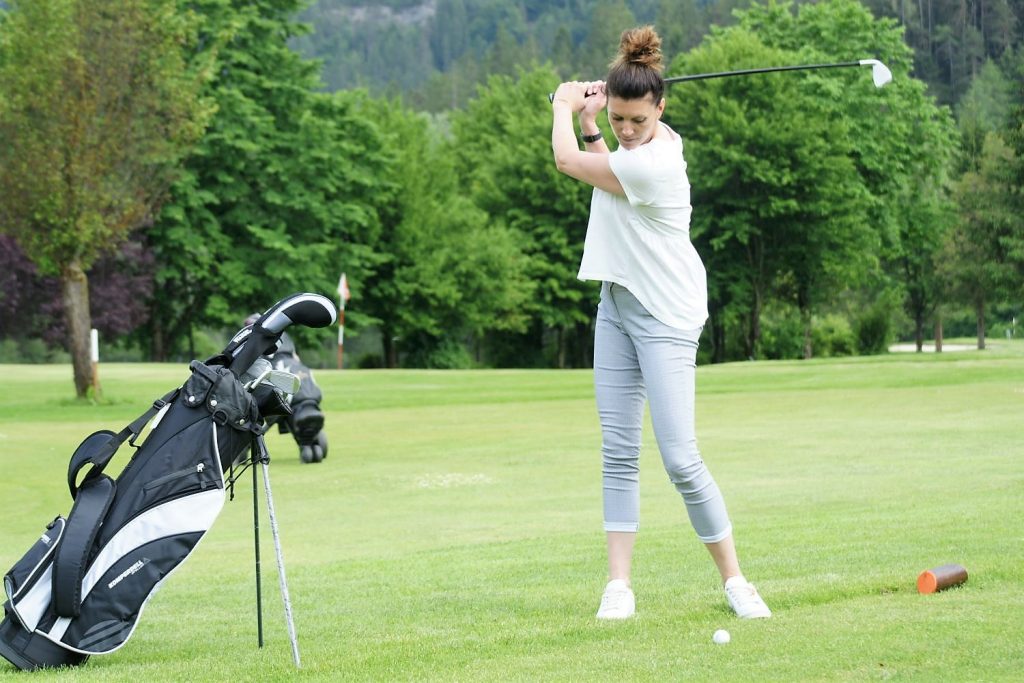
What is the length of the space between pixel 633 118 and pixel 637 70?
0.18m

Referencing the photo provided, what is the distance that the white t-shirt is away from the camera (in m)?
5.30

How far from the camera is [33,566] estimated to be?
16.5 feet

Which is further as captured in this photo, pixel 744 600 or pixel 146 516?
pixel 744 600

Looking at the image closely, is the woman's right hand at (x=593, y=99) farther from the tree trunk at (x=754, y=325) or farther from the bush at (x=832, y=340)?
the bush at (x=832, y=340)

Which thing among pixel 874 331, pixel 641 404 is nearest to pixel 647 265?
pixel 641 404

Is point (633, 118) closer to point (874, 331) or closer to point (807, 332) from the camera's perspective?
point (807, 332)

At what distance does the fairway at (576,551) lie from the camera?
4602 millimetres

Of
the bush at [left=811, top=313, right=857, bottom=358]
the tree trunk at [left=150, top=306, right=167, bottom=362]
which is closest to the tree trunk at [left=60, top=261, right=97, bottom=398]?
the tree trunk at [left=150, top=306, right=167, bottom=362]

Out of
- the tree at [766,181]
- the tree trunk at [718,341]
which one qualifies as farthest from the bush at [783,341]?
the tree at [766,181]

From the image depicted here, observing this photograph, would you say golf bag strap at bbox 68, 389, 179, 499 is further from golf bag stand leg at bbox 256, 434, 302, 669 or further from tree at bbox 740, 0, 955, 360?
tree at bbox 740, 0, 955, 360

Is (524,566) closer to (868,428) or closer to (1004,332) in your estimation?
(868,428)

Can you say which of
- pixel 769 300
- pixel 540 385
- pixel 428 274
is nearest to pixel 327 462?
pixel 540 385

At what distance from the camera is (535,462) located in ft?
47.5

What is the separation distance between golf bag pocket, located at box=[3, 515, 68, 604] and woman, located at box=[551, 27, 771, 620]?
6.77 feet
